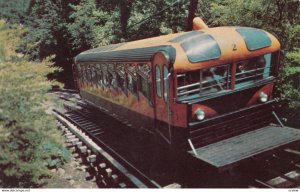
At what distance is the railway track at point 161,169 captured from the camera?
6172 mm

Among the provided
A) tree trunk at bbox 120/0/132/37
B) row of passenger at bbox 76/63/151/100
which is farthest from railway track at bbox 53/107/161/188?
tree trunk at bbox 120/0/132/37

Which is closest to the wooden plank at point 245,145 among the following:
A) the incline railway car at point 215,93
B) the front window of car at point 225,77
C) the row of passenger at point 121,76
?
the incline railway car at point 215,93

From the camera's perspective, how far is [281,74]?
838 cm

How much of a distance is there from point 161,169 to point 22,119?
3117mm

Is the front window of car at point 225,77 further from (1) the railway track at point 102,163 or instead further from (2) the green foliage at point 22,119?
(2) the green foliage at point 22,119

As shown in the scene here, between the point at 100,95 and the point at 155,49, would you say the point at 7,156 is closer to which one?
the point at 155,49

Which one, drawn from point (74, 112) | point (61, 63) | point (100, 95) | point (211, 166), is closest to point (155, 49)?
point (211, 166)

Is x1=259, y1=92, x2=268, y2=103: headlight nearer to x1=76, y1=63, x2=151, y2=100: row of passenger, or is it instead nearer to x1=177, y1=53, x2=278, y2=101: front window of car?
x1=177, y1=53, x2=278, y2=101: front window of car

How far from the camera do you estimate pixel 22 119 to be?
5922mm

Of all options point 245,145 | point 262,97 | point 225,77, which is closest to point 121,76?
point 225,77

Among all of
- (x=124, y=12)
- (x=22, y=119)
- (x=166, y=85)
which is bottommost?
(x=22, y=119)

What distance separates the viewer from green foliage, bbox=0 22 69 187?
226 inches

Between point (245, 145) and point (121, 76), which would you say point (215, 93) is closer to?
point (245, 145)

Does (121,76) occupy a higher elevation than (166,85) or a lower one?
lower
